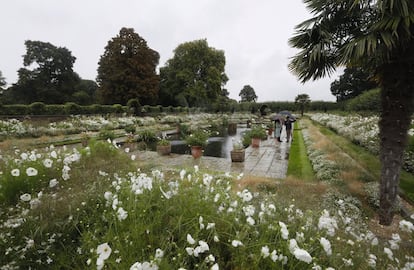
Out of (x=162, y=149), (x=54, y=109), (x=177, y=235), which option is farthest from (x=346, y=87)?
(x=177, y=235)

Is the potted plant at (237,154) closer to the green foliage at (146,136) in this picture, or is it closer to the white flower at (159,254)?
the green foliage at (146,136)

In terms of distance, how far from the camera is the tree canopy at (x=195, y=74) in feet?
118

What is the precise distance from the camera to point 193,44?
36.1 m

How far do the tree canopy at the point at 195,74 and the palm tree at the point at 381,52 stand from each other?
1263 inches

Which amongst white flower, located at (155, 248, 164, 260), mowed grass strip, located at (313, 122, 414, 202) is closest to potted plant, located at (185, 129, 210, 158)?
mowed grass strip, located at (313, 122, 414, 202)

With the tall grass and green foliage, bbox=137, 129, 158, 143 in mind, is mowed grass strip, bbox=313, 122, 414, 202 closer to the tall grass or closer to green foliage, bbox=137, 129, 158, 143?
the tall grass

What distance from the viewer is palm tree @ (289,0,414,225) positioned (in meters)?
3.10

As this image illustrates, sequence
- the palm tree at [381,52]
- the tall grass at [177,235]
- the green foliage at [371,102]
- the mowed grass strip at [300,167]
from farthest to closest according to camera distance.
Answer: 1. the green foliage at [371,102]
2. the mowed grass strip at [300,167]
3. the palm tree at [381,52]
4. the tall grass at [177,235]

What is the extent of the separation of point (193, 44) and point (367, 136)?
32265 millimetres

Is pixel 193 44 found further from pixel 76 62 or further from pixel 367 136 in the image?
pixel 367 136

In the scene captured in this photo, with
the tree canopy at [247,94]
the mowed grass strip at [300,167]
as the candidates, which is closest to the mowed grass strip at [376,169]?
the mowed grass strip at [300,167]

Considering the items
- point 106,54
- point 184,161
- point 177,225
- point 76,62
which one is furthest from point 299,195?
point 76,62

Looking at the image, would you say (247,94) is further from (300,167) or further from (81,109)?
(300,167)

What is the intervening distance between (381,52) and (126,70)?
3128cm
